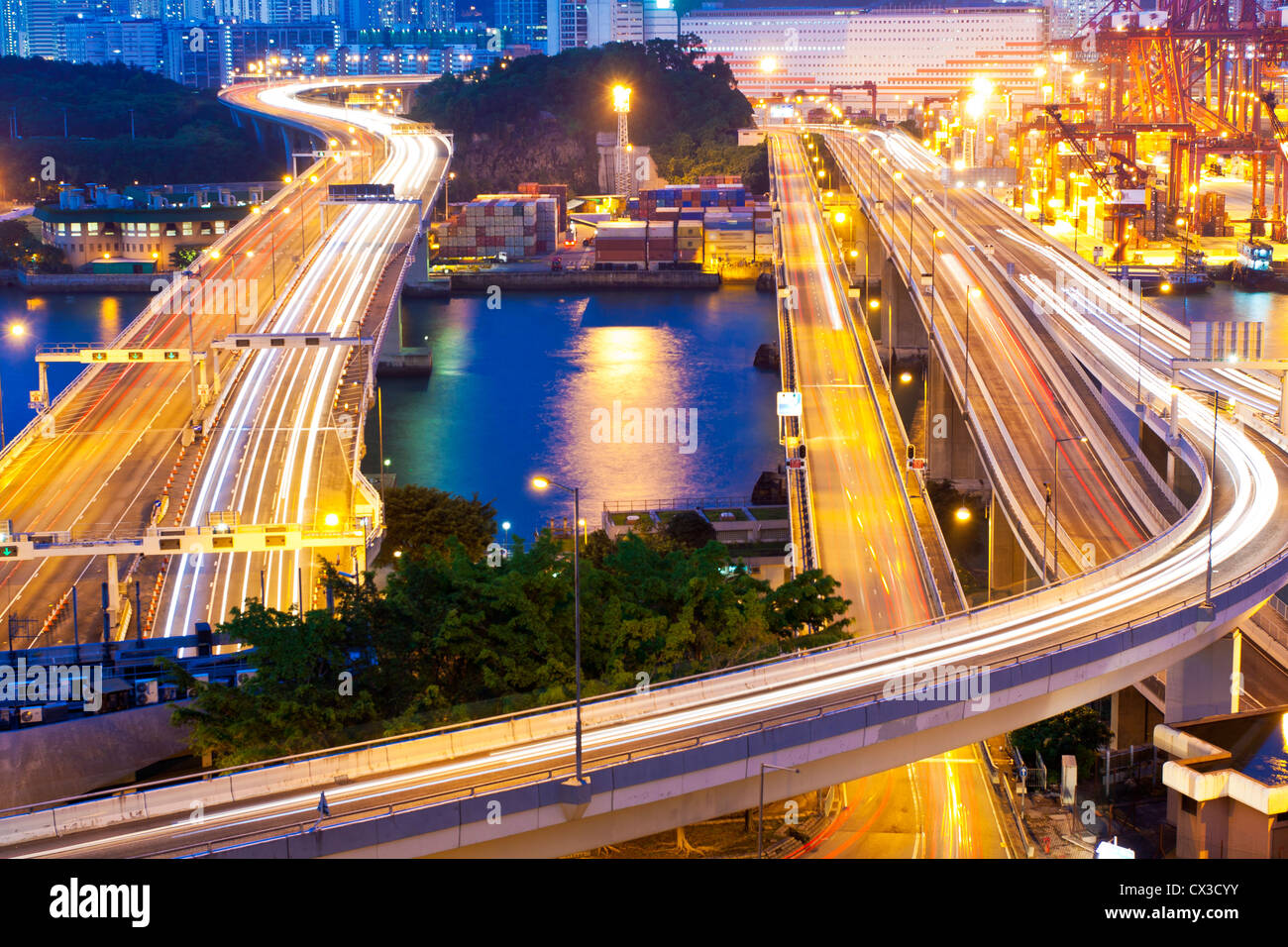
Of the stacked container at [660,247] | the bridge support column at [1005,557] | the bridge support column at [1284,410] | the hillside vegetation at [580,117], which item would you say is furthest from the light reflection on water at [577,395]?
the hillside vegetation at [580,117]

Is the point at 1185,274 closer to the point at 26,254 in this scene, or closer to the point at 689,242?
the point at 689,242

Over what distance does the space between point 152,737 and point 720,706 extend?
306 centimetres

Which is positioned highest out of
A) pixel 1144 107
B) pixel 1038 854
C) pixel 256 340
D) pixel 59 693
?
pixel 1144 107

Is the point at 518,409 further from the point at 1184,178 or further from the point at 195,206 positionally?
the point at 1184,178

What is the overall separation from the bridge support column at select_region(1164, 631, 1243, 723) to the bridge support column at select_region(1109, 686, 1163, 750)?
92cm

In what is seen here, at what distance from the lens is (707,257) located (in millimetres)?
34125

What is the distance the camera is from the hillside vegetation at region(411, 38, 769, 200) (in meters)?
44.9

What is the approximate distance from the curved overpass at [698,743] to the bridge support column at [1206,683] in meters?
0.17

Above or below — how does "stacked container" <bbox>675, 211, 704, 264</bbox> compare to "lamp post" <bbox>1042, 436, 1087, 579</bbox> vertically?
above

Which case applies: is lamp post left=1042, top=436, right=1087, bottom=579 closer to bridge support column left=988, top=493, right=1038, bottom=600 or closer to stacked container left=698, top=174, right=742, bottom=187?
bridge support column left=988, top=493, right=1038, bottom=600

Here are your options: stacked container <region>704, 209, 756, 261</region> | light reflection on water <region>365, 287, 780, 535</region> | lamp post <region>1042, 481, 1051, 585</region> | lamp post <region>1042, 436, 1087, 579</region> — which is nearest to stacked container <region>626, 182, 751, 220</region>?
stacked container <region>704, 209, 756, 261</region>

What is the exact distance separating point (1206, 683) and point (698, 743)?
3543mm
